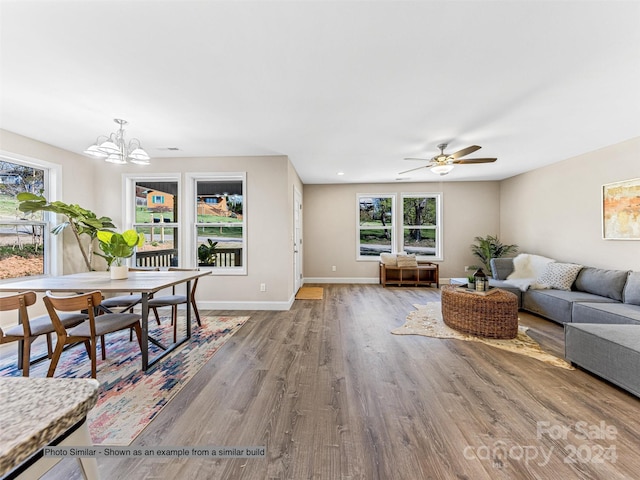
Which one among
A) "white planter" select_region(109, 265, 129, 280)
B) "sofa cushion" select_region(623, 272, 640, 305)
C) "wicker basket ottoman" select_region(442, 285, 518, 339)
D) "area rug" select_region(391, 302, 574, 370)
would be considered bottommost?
"area rug" select_region(391, 302, 574, 370)

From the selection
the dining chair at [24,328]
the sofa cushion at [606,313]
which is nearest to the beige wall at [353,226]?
the sofa cushion at [606,313]

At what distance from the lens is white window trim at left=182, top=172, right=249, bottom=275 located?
422 centimetres

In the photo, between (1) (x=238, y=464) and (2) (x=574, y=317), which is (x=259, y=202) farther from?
(2) (x=574, y=317)

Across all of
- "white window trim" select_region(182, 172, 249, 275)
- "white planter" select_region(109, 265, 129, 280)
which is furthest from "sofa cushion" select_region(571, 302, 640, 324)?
"white planter" select_region(109, 265, 129, 280)

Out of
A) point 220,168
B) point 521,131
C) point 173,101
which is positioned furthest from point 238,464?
point 521,131

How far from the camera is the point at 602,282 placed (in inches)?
133

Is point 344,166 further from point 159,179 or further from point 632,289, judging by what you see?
point 632,289

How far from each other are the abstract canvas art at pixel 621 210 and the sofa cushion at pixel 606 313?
107 centimetres

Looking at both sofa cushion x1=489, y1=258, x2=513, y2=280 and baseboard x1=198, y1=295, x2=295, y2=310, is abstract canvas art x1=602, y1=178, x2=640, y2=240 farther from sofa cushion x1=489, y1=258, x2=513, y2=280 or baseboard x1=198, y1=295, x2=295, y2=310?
baseboard x1=198, y1=295, x2=295, y2=310

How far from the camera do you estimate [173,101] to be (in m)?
2.49

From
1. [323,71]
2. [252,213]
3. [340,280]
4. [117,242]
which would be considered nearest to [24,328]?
[117,242]

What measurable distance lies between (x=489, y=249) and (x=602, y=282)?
2.40 metres

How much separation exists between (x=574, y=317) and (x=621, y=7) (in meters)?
3.14

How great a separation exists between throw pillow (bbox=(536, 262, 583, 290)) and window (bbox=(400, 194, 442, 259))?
2420 millimetres
